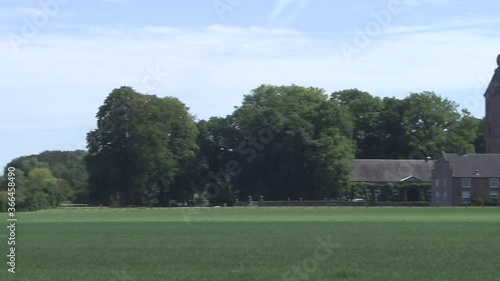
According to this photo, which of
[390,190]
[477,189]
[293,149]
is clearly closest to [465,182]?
[477,189]

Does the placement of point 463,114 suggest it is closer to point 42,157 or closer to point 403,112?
point 403,112

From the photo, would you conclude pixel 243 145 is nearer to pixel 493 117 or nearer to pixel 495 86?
pixel 493 117

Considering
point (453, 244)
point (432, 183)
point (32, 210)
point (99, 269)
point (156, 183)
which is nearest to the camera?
point (99, 269)

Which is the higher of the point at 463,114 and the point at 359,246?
the point at 463,114

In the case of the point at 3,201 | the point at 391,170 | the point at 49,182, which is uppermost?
the point at 391,170

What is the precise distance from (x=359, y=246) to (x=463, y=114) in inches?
3749

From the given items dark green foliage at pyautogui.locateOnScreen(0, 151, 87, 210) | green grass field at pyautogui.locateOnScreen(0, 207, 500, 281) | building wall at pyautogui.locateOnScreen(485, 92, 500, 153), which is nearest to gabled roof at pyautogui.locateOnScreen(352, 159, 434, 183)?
building wall at pyautogui.locateOnScreen(485, 92, 500, 153)

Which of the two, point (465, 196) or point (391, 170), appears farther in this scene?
point (391, 170)

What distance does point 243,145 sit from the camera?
110 m

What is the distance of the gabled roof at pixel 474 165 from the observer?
359 ft

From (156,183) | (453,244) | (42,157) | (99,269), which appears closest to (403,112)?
(156,183)

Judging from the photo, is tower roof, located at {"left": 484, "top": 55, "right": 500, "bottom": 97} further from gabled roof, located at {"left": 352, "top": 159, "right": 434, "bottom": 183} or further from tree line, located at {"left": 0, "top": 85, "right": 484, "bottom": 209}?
gabled roof, located at {"left": 352, "top": 159, "right": 434, "bottom": 183}

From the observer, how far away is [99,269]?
2469 centimetres

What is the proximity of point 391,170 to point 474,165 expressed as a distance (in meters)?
10.6
